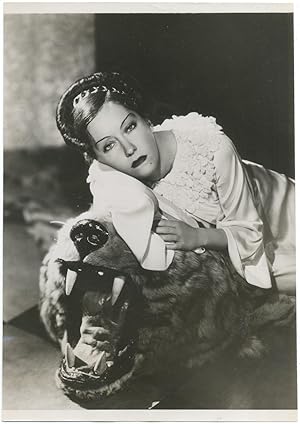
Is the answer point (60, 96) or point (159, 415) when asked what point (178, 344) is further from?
point (60, 96)

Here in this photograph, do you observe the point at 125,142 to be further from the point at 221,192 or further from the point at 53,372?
the point at 53,372

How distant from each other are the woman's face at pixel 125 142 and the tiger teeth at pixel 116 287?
1.10 feet

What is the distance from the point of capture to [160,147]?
2039 millimetres

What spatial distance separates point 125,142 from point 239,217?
45 cm

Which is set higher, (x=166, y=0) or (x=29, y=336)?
(x=166, y=0)

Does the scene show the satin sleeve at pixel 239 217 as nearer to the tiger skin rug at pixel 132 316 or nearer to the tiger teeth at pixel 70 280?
the tiger skin rug at pixel 132 316

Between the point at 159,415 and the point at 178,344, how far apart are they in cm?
23

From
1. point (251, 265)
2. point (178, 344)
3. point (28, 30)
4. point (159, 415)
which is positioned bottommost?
A: point (159, 415)

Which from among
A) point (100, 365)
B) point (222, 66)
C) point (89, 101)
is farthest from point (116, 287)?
point (222, 66)

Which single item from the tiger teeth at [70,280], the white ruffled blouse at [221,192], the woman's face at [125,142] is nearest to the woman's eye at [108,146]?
the woman's face at [125,142]

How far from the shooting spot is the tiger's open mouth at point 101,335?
1974mm

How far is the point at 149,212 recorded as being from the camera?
2000mm

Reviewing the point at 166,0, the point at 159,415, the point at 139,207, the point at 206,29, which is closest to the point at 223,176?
the point at 139,207

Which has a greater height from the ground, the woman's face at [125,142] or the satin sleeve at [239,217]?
the woman's face at [125,142]
